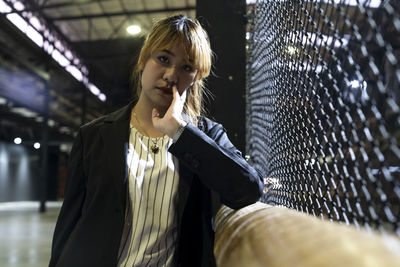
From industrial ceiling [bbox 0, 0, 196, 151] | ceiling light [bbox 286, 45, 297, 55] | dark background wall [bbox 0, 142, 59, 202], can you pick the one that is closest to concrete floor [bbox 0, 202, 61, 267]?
industrial ceiling [bbox 0, 0, 196, 151]

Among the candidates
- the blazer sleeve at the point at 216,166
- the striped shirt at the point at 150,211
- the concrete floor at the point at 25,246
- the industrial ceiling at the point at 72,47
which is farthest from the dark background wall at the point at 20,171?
the blazer sleeve at the point at 216,166

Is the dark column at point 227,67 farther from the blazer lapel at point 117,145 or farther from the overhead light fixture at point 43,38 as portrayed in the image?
the overhead light fixture at point 43,38

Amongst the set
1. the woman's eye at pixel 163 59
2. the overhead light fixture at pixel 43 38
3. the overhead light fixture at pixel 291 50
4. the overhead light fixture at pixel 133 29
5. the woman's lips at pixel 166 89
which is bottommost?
the woman's lips at pixel 166 89

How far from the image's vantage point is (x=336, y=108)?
0.63 metres

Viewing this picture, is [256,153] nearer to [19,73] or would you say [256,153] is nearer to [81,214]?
[81,214]

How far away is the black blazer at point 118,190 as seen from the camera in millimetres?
1033

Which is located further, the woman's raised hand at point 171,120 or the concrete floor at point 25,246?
the concrete floor at point 25,246

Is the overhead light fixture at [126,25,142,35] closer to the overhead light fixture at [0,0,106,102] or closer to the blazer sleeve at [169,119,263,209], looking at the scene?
the overhead light fixture at [0,0,106,102]

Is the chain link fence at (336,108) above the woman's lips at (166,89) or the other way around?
the other way around

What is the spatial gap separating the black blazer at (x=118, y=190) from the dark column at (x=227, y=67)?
213mm

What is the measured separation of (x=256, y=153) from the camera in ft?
6.14

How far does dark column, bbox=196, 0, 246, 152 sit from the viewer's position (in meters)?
1.49

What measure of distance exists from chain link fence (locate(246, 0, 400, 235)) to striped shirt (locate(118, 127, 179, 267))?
14.4 inches

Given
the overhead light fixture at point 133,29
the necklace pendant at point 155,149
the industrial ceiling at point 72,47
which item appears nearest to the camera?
the necklace pendant at point 155,149
